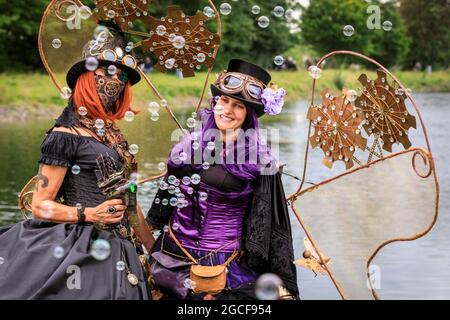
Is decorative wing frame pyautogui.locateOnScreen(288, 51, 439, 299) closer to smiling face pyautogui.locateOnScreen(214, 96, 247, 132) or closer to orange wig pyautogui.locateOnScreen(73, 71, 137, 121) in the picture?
smiling face pyautogui.locateOnScreen(214, 96, 247, 132)

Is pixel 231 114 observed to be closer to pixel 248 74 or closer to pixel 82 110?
pixel 248 74

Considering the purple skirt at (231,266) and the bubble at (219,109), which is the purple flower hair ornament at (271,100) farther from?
the purple skirt at (231,266)

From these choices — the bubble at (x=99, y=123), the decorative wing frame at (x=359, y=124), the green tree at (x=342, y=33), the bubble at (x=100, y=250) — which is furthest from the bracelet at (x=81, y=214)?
the green tree at (x=342, y=33)

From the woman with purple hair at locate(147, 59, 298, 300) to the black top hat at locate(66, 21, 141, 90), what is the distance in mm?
429

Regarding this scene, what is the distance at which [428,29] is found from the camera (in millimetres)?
60844

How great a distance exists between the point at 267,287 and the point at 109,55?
4.53 feet

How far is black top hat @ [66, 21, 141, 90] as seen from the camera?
14.4 ft

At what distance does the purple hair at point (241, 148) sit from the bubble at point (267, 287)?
497mm

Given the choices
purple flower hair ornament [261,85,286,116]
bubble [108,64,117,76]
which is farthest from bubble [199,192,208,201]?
bubble [108,64,117,76]

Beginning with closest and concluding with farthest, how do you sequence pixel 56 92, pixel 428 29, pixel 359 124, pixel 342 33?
pixel 359 124
pixel 56 92
pixel 342 33
pixel 428 29

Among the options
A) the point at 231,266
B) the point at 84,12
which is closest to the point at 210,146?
the point at 231,266

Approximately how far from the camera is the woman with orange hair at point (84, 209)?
13.6 ft
